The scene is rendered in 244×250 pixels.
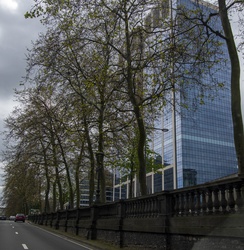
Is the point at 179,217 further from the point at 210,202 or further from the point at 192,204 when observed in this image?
the point at 210,202

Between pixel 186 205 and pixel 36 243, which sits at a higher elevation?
pixel 186 205

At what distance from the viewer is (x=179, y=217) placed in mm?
9898

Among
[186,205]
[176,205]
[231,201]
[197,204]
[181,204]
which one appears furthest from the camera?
[176,205]

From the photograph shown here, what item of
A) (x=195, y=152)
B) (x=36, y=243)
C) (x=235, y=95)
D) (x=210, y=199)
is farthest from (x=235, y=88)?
(x=195, y=152)

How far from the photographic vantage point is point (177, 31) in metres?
15.0

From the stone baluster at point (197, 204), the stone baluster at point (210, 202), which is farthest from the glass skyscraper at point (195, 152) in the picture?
the stone baluster at point (210, 202)

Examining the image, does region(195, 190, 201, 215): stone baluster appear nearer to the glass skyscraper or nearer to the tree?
the tree

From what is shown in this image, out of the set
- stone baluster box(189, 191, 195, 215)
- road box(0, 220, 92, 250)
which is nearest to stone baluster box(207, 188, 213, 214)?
stone baluster box(189, 191, 195, 215)

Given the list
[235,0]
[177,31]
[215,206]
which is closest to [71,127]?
[177,31]

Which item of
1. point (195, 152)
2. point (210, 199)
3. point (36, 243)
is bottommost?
point (36, 243)

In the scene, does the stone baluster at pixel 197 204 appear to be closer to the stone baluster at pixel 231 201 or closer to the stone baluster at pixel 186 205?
the stone baluster at pixel 186 205

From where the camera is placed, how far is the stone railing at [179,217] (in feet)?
24.6

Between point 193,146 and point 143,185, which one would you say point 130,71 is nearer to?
point 143,185

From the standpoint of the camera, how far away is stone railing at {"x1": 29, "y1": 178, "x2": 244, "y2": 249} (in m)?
7.51
